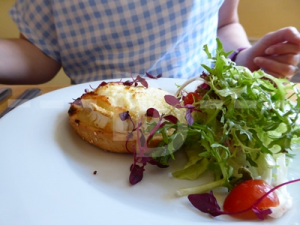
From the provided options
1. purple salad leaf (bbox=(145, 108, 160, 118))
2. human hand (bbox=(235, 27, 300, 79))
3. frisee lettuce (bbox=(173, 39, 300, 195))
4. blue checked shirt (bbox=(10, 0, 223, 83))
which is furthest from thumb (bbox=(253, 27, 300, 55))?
purple salad leaf (bbox=(145, 108, 160, 118))

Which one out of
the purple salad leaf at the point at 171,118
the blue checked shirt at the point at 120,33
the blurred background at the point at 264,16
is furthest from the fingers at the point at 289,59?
the blurred background at the point at 264,16

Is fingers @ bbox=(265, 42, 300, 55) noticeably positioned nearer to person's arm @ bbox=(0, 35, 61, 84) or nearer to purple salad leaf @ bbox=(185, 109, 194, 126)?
purple salad leaf @ bbox=(185, 109, 194, 126)

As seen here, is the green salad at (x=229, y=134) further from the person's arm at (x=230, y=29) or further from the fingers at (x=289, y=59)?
the person's arm at (x=230, y=29)

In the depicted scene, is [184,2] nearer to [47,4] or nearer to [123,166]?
[47,4]

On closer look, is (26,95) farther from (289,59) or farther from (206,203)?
(289,59)

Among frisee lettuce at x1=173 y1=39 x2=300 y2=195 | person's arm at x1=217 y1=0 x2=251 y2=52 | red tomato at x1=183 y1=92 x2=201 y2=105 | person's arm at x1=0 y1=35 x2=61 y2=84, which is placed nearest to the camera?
frisee lettuce at x1=173 y1=39 x2=300 y2=195

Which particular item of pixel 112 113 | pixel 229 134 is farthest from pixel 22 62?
pixel 229 134
